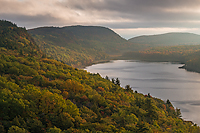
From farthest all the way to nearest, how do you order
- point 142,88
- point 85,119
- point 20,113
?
point 142,88, point 85,119, point 20,113

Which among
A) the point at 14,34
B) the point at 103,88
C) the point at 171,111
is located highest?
the point at 14,34

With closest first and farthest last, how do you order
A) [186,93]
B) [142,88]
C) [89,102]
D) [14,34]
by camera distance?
1. [89,102]
2. [186,93]
3. [142,88]
4. [14,34]

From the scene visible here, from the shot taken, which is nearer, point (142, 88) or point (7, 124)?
point (7, 124)

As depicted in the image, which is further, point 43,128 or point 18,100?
point 18,100

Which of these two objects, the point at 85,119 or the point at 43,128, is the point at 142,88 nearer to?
the point at 85,119

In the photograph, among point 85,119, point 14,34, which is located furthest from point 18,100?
point 14,34

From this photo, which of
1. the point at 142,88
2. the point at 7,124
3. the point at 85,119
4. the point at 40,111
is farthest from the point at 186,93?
the point at 7,124

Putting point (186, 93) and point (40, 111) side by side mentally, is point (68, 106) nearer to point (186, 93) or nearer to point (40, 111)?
point (40, 111)

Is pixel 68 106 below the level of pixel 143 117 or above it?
above

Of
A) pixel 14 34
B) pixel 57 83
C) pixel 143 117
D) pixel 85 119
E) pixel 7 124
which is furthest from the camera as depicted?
pixel 14 34
